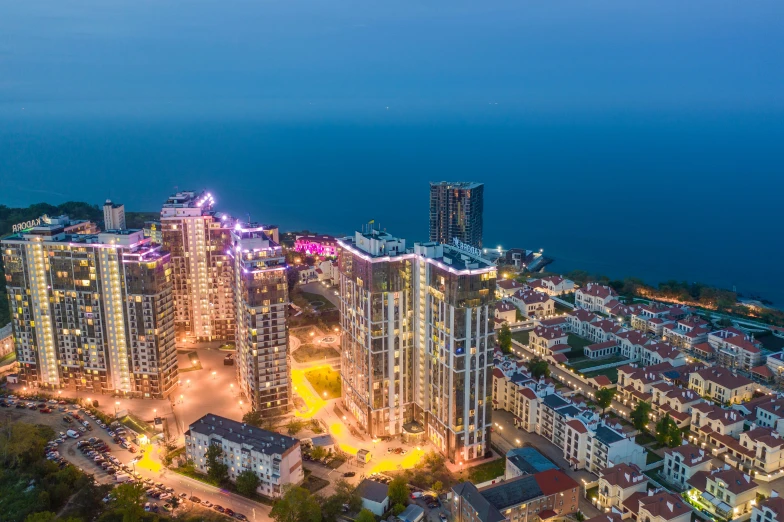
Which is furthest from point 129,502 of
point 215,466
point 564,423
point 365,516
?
point 564,423

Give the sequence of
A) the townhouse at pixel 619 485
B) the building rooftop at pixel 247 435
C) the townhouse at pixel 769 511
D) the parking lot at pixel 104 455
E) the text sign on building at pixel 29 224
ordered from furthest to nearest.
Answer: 1. the text sign on building at pixel 29 224
2. the building rooftop at pixel 247 435
3. the parking lot at pixel 104 455
4. the townhouse at pixel 619 485
5. the townhouse at pixel 769 511

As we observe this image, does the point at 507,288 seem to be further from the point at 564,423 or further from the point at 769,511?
the point at 769,511

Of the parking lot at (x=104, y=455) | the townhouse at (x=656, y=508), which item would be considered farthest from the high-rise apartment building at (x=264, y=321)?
the townhouse at (x=656, y=508)

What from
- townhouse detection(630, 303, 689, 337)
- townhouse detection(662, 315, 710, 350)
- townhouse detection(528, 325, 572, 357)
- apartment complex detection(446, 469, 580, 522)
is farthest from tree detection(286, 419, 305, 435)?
townhouse detection(662, 315, 710, 350)

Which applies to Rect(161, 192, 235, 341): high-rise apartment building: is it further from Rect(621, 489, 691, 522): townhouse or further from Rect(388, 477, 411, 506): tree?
Rect(621, 489, 691, 522): townhouse

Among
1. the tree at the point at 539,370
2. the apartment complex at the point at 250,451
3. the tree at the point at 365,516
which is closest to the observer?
the tree at the point at 365,516

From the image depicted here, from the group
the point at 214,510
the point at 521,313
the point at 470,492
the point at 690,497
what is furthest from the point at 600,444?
the point at 521,313

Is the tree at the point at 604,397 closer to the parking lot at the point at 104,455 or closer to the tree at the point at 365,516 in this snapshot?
the tree at the point at 365,516
